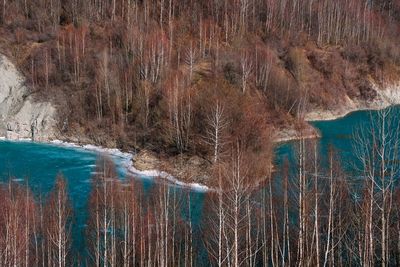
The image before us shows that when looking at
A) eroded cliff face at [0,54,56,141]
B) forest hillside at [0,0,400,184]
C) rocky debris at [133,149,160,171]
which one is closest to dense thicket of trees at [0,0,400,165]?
forest hillside at [0,0,400,184]

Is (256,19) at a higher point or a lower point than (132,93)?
higher

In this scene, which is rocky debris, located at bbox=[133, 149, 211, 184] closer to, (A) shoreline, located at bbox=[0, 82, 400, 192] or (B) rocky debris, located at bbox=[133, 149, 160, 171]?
(B) rocky debris, located at bbox=[133, 149, 160, 171]

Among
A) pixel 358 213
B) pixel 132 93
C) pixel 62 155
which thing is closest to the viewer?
pixel 358 213

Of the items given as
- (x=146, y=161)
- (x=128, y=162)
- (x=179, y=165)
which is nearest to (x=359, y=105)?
(x=179, y=165)

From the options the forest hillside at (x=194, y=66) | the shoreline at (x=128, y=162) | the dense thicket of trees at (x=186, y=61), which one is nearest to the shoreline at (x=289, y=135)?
the shoreline at (x=128, y=162)

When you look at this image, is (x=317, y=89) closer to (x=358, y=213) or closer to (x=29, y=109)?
(x=29, y=109)

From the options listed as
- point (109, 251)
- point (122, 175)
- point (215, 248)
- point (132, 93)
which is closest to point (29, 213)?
point (109, 251)

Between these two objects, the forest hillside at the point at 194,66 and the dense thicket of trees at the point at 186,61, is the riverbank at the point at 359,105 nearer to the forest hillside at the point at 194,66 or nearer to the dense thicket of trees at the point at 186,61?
the forest hillside at the point at 194,66
